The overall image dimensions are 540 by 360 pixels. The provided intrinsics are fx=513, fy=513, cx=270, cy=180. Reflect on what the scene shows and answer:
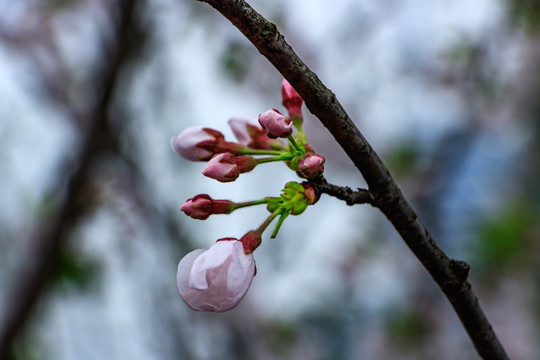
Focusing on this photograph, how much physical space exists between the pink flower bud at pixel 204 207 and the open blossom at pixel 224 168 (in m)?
0.04

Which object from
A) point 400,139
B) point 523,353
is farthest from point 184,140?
point 523,353

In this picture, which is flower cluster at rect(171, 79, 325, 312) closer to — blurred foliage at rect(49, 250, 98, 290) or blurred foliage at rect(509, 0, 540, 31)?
blurred foliage at rect(49, 250, 98, 290)

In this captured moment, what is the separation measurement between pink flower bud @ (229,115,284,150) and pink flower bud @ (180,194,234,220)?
0.11 meters

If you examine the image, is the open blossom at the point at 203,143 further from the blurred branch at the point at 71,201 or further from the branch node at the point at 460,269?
the blurred branch at the point at 71,201

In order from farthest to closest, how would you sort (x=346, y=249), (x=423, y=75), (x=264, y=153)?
1. (x=346, y=249)
2. (x=423, y=75)
3. (x=264, y=153)

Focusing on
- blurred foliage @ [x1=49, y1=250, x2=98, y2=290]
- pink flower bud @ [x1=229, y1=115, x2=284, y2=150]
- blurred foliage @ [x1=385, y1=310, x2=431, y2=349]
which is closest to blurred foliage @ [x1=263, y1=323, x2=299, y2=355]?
blurred foliage @ [x1=385, y1=310, x2=431, y2=349]

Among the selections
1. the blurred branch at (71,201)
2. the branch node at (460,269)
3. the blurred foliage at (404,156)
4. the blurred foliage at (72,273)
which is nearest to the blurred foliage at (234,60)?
the blurred branch at (71,201)

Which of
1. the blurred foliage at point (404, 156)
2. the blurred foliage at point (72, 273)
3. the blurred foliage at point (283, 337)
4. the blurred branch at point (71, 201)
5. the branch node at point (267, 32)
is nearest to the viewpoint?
the branch node at point (267, 32)

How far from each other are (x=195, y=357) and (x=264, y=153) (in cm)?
163

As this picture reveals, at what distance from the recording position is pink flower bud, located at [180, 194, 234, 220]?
0.59 m

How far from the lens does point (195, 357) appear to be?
2059 mm

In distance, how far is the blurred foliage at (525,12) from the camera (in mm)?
2066

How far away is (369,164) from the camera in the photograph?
48 cm

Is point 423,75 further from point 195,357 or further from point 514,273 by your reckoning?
point 195,357
